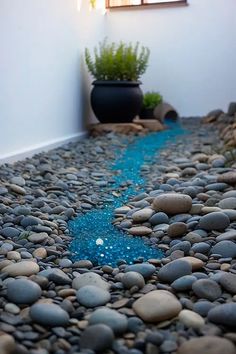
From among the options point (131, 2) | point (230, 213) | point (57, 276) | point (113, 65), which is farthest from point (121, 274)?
point (131, 2)

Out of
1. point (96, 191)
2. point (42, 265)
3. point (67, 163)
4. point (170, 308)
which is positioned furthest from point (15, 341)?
point (67, 163)

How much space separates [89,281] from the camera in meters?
1.24

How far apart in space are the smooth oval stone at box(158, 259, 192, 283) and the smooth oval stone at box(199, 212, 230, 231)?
0.39 m

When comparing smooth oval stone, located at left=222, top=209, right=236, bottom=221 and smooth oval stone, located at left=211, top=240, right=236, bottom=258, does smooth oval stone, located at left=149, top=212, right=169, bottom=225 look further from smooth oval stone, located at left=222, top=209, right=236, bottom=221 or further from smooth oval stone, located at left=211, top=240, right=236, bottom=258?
smooth oval stone, located at left=211, top=240, right=236, bottom=258

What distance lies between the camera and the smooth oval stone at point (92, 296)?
→ 1.12 m

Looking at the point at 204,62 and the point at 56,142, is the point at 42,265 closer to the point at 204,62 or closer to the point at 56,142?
the point at 56,142

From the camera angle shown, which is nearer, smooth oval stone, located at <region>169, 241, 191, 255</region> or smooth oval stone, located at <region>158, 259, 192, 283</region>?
smooth oval stone, located at <region>158, 259, 192, 283</region>

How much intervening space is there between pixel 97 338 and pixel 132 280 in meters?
0.33

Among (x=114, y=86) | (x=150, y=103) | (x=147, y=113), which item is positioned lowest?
(x=147, y=113)

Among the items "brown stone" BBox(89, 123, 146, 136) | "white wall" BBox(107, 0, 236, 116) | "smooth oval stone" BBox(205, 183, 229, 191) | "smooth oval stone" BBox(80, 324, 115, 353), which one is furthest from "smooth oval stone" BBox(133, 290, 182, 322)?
"white wall" BBox(107, 0, 236, 116)

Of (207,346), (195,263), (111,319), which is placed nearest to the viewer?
(207,346)

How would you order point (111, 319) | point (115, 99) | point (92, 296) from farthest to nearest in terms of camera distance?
point (115, 99) → point (92, 296) → point (111, 319)

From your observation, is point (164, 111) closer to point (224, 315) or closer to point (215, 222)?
point (215, 222)

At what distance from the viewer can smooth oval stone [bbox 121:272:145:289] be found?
1226mm
